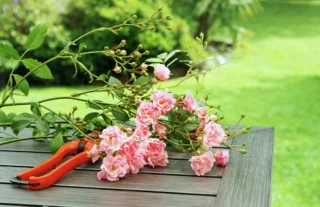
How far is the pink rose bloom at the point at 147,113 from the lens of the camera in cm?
157

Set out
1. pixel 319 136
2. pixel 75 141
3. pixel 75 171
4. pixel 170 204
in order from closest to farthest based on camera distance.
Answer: pixel 170 204, pixel 75 171, pixel 75 141, pixel 319 136

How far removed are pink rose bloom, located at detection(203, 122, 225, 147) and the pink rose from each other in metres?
0.26

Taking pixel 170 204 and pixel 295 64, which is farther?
pixel 295 64

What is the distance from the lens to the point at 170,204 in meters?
1.30

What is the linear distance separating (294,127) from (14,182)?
3.81 metres

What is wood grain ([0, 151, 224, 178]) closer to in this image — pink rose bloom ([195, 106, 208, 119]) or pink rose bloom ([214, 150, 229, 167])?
pink rose bloom ([214, 150, 229, 167])

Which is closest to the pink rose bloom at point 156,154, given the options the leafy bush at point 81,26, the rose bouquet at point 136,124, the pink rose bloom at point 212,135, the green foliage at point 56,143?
the rose bouquet at point 136,124

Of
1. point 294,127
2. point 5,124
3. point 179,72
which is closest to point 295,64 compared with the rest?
point 179,72

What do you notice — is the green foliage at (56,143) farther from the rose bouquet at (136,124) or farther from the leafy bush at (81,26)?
the leafy bush at (81,26)

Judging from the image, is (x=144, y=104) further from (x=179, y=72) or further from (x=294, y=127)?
(x=179, y=72)

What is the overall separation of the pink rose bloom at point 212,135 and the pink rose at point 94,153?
0.87 ft

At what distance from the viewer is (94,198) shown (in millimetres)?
1345

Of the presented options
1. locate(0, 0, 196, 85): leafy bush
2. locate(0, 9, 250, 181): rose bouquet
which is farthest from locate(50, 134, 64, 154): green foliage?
locate(0, 0, 196, 85): leafy bush

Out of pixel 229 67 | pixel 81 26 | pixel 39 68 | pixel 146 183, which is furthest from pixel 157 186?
pixel 229 67
